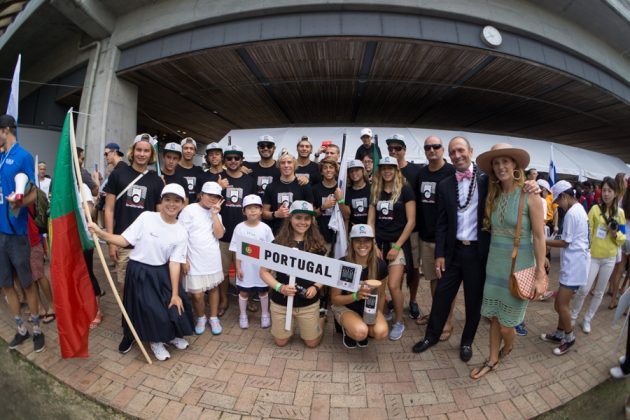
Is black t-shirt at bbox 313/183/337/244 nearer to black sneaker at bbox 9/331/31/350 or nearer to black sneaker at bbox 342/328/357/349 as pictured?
black sneaker at bbox 342/328/357/349

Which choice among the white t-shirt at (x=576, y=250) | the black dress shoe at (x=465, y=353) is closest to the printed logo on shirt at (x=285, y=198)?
the black dress shoe at (x=465, y=353)

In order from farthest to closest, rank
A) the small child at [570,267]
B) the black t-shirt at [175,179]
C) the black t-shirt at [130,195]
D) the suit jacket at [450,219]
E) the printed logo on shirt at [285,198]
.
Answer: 1. the black t-shirt at [175,179]
2. the printed logo on shirt at [285,198]
3. the black t-shirt at [130,195]
4. the small child at [570,267]
5. the suit jacket at [450,219]

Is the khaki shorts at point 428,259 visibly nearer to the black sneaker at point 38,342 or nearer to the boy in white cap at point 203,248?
the boy in white cap at point 203,248

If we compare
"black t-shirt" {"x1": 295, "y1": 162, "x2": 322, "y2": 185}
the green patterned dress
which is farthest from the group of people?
"black t-shirt" {"x1": 295, "y1": 162, "x2": 322, "y2": 185}

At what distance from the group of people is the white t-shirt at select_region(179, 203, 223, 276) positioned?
0.01 meters

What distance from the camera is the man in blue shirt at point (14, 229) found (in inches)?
111

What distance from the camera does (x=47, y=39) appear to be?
958 cm

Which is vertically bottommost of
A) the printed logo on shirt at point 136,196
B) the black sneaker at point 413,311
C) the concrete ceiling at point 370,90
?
the black sneaker at point 413,311

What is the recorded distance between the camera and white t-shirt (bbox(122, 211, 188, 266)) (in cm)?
272

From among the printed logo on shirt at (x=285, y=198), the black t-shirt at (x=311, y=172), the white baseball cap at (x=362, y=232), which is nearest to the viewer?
the white baseball cap at (x=362, y=232)

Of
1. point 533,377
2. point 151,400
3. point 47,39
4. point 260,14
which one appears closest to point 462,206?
point 533,377

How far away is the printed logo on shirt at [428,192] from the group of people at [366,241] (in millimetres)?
13

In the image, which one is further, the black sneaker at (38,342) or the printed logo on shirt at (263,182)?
the printed logo on shirt at (263,182)

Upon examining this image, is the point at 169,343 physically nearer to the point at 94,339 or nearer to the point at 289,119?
Answer: the point at 94,339
